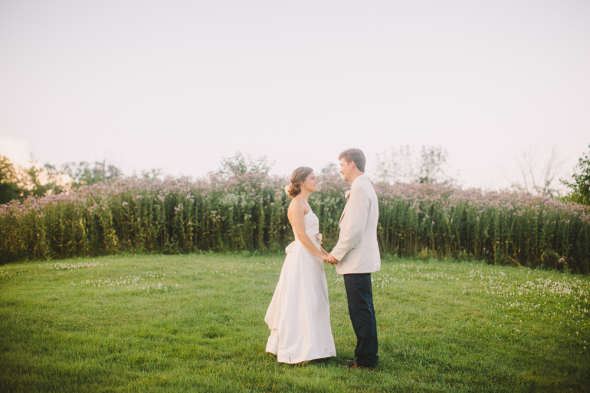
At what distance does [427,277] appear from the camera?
805cm

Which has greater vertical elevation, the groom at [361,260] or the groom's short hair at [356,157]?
the groom's short hair at [356,157]

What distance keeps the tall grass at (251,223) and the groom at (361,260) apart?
313 inches

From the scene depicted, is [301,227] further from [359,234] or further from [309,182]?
[359,234]

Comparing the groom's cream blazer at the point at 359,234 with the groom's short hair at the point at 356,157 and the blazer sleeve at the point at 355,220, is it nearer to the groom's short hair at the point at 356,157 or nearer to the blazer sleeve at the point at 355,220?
the blazer sleeve at the point at 355,220

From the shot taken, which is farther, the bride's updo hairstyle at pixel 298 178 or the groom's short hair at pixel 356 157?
the bride's updo hairstyle at pixel 298 178

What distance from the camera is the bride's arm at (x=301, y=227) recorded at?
155 inches

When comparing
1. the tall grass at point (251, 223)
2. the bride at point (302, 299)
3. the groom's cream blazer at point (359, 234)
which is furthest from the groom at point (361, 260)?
the tall grass at point (251, 223)

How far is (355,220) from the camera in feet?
11.8

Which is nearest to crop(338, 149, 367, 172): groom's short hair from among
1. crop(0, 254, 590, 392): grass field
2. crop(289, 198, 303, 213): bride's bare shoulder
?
crop(289, 198, 303, 213): bride's bare shoulder

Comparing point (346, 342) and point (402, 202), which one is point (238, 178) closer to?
point (402, 202)

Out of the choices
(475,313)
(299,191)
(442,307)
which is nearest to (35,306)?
(299,191)

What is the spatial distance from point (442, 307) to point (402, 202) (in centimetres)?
653

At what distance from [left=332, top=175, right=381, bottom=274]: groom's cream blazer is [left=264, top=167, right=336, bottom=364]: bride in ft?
1.28

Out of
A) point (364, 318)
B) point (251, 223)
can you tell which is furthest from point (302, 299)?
point (251, 223)
